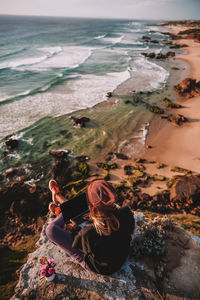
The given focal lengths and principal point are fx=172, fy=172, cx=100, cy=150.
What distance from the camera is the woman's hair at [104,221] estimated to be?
2348 millimetres

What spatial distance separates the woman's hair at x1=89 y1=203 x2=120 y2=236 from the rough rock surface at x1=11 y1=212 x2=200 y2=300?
1.40 metres

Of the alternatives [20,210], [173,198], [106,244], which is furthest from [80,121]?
[106,244]

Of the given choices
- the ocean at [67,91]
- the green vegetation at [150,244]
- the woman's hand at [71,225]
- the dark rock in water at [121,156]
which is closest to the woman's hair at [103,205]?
the woman's hand at [71,225]

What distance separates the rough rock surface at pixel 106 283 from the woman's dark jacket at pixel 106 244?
53 centimetres

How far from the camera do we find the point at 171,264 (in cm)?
344

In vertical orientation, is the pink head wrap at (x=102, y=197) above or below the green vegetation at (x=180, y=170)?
above

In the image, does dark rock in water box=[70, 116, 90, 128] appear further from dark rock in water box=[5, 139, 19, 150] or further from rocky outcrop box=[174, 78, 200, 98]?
rocky outcrop box=[174, 78, 200, 98]

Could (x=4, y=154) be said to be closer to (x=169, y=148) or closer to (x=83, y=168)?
(x=83, y=168)

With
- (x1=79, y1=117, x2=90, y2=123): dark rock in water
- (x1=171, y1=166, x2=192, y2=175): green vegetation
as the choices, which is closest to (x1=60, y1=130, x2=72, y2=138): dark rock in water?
(x1=79, y1=117, x2=90, y2=123): dark rock in water

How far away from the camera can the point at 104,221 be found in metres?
2.39

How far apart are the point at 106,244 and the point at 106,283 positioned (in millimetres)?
1165

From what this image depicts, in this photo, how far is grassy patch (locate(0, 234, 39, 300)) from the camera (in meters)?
3.65

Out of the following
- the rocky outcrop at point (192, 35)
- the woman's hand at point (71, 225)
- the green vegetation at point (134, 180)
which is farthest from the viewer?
the rocky outcrop at point (192, 35)

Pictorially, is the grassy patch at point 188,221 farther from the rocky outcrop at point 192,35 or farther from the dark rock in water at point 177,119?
the rocky outcrop at point 192,35
